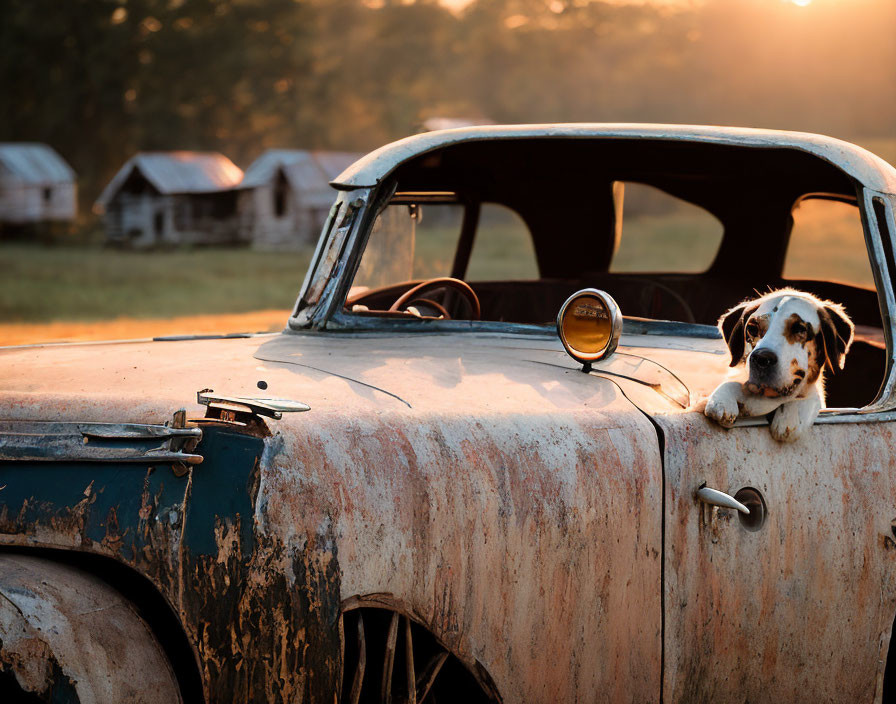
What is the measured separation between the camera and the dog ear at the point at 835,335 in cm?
Answer: 275

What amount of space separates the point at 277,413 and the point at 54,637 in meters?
0.57

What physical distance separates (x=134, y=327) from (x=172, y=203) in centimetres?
2147

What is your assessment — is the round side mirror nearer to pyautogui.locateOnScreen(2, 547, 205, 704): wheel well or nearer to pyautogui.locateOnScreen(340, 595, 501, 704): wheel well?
pyautogui.locateOnScreen(340, 595, 501, 704): wheel well

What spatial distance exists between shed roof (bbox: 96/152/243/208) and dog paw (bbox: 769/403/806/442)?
36247mm

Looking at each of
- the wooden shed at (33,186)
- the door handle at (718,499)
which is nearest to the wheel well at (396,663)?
the door handle at (718,499)

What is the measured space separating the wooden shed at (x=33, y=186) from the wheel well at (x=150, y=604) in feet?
138

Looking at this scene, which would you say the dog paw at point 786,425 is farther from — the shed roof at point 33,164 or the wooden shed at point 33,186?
the shed roof at point 33,164

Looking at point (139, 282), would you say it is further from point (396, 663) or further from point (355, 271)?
point (396, 663)

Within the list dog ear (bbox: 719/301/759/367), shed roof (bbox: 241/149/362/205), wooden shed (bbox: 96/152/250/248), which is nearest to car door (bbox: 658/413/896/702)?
dog ear (bbox: 719/301/759/367)

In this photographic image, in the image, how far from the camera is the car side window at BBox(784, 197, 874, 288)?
27.2 metres

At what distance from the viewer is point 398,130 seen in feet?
183

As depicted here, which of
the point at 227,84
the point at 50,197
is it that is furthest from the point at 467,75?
the point at 50,197

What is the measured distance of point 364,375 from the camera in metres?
2.90

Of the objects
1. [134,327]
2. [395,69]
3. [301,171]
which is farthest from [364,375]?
[395,69]
